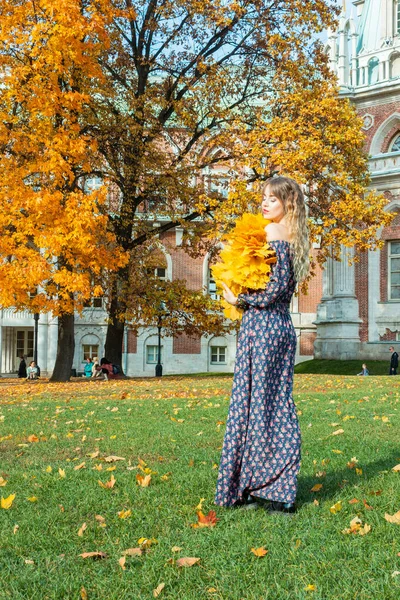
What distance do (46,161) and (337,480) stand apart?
43.2 feet

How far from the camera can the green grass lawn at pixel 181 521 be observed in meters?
3.46

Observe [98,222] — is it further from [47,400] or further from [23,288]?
[47,400]

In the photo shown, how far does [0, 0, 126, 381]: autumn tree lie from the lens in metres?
16.6

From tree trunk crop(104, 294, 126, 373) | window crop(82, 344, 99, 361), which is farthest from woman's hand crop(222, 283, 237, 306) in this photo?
window crop(82, 344, 99, 361)

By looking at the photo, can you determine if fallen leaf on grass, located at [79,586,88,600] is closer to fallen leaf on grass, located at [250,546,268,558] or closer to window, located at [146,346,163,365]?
fallen leaf on grass, located at [250,546,268,558]

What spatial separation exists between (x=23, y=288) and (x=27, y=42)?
6.07m

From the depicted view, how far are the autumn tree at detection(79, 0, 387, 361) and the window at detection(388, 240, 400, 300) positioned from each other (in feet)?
38.3

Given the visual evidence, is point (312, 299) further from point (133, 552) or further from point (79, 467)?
point (133, 552)

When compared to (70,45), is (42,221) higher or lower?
lower

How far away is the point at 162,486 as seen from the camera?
217 inches

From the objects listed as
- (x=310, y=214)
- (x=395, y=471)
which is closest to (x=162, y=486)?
(x=395, y=471)

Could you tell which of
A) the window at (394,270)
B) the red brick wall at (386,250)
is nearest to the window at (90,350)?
the red brick wall at (386,250)

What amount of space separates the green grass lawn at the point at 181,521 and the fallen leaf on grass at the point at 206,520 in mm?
46

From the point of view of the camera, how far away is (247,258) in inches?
190
